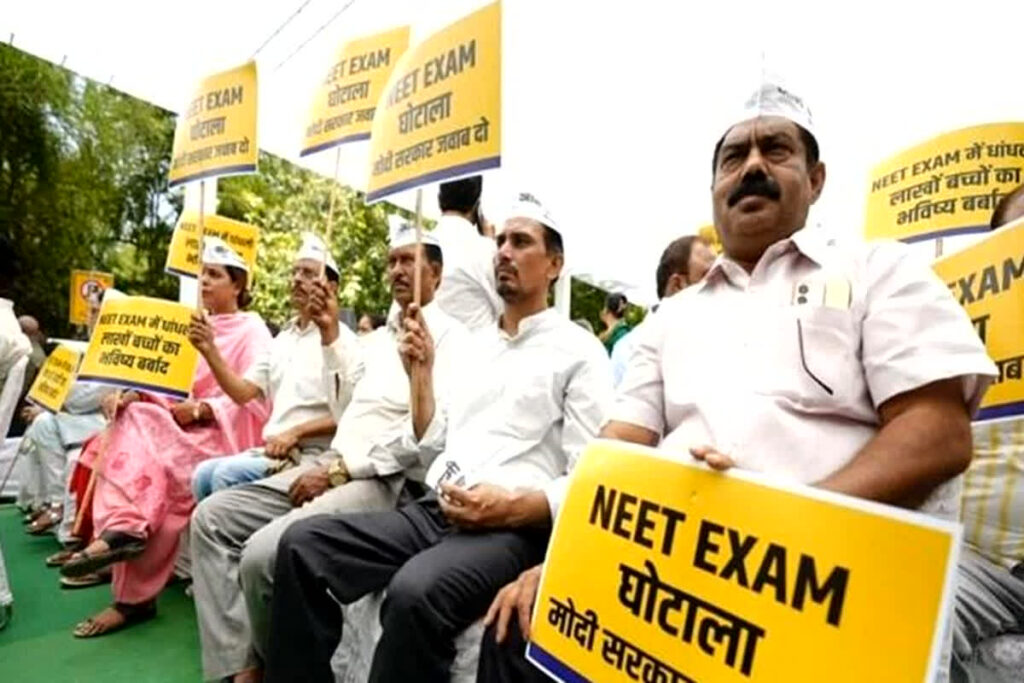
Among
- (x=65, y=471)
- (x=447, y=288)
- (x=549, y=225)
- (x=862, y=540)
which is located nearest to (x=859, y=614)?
(x=862, y=540)

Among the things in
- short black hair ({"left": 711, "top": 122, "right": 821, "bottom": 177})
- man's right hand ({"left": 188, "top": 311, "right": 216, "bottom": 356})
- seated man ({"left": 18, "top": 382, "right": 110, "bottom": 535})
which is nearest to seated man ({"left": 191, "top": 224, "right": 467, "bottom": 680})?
man's right hand ({"left": 188, "top": 311, "right": 216, "bottom": 356})

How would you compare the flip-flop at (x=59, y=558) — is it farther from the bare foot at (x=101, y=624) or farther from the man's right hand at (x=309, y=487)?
the man's right hand at (x=309, y=487)

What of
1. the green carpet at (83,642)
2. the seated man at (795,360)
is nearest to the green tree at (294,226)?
the green carpet at (83,642)

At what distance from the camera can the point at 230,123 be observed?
320 centimetres

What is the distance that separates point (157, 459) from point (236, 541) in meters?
1.00

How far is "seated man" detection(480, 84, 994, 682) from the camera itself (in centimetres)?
114

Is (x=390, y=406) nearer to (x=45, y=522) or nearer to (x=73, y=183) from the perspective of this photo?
(x=45, y=522)

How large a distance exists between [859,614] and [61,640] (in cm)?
312

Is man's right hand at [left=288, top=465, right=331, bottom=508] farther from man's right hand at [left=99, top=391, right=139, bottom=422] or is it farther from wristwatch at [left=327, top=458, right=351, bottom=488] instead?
man's right hand at [left=99, top=391, right=139, bottom=422]

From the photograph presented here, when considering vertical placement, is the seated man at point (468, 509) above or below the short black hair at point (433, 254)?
below

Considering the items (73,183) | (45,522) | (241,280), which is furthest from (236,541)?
(73,183)

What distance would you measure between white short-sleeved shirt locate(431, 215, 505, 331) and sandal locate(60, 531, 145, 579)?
5.37 ft

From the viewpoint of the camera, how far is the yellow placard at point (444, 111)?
212 cm

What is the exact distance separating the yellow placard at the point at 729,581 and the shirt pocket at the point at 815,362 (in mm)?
245
